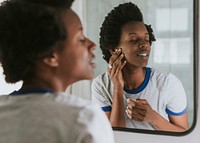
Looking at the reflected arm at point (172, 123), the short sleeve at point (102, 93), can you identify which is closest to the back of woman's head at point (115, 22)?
the short sleeve at point (102, 93)

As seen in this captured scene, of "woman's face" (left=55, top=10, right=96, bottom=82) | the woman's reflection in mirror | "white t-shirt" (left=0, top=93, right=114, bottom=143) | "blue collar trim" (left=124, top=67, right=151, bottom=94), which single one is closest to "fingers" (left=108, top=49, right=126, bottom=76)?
the woman's reflection in mirror

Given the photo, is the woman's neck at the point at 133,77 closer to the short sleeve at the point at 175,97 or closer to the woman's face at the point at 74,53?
the short sleeve at the point at 175,97

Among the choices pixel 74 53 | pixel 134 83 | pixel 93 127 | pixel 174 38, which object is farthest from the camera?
pixel 134 83

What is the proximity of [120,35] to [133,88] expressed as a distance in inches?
9.2

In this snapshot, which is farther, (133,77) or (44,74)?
(133,77)

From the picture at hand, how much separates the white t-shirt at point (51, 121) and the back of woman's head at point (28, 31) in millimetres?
83

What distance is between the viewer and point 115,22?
133cm

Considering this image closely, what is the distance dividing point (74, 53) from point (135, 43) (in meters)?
0.63

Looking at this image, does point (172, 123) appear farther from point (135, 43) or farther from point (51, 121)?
point (51, 121)

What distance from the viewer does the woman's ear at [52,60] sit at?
2.22 ft

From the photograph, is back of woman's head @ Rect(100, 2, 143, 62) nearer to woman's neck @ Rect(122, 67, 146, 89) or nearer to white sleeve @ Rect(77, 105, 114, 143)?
woman's neck @ Rect(122, 67, 146, 89)

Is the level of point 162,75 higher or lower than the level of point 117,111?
higher

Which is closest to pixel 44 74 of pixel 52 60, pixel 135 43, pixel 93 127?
pixel 52 60

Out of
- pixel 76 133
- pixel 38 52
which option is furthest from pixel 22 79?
pixel 76 133
